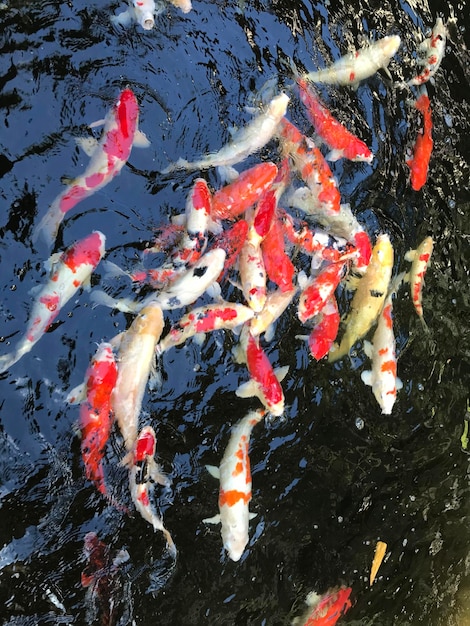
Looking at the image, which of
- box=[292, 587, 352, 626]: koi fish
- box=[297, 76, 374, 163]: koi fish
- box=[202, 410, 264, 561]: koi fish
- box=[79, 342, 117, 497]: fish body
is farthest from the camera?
box=[292, 587, 352, 626]: koi fish

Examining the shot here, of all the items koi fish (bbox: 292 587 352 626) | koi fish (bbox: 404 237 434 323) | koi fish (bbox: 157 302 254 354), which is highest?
koi fish (bbox: 157 302 254 354)

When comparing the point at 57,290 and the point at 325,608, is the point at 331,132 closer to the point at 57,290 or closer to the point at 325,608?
the point at 57,290

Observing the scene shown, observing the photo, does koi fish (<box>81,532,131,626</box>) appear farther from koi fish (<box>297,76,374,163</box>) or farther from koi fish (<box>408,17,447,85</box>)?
koi fish (<box>408,17,447,85</box>)

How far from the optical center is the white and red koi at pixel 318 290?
3.79 meters

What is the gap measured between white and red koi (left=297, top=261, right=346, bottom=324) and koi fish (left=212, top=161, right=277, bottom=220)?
65cm

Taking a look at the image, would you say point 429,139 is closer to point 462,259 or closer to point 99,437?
point 462,259

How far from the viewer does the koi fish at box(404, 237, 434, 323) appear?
429 centimetres

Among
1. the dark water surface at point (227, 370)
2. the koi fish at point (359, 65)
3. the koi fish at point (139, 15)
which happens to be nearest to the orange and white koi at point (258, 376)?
the dark water surface at point (227, 370)

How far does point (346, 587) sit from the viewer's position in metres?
4.25

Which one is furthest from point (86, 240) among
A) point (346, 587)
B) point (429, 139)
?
point (346, 587)

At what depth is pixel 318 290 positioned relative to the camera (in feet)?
12.4

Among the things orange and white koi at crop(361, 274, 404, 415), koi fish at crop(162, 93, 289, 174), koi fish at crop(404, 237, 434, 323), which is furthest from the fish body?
koi fish at crop(404, 237, 434, 323)

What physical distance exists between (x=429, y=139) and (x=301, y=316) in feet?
5.73

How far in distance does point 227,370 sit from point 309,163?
143 cm
